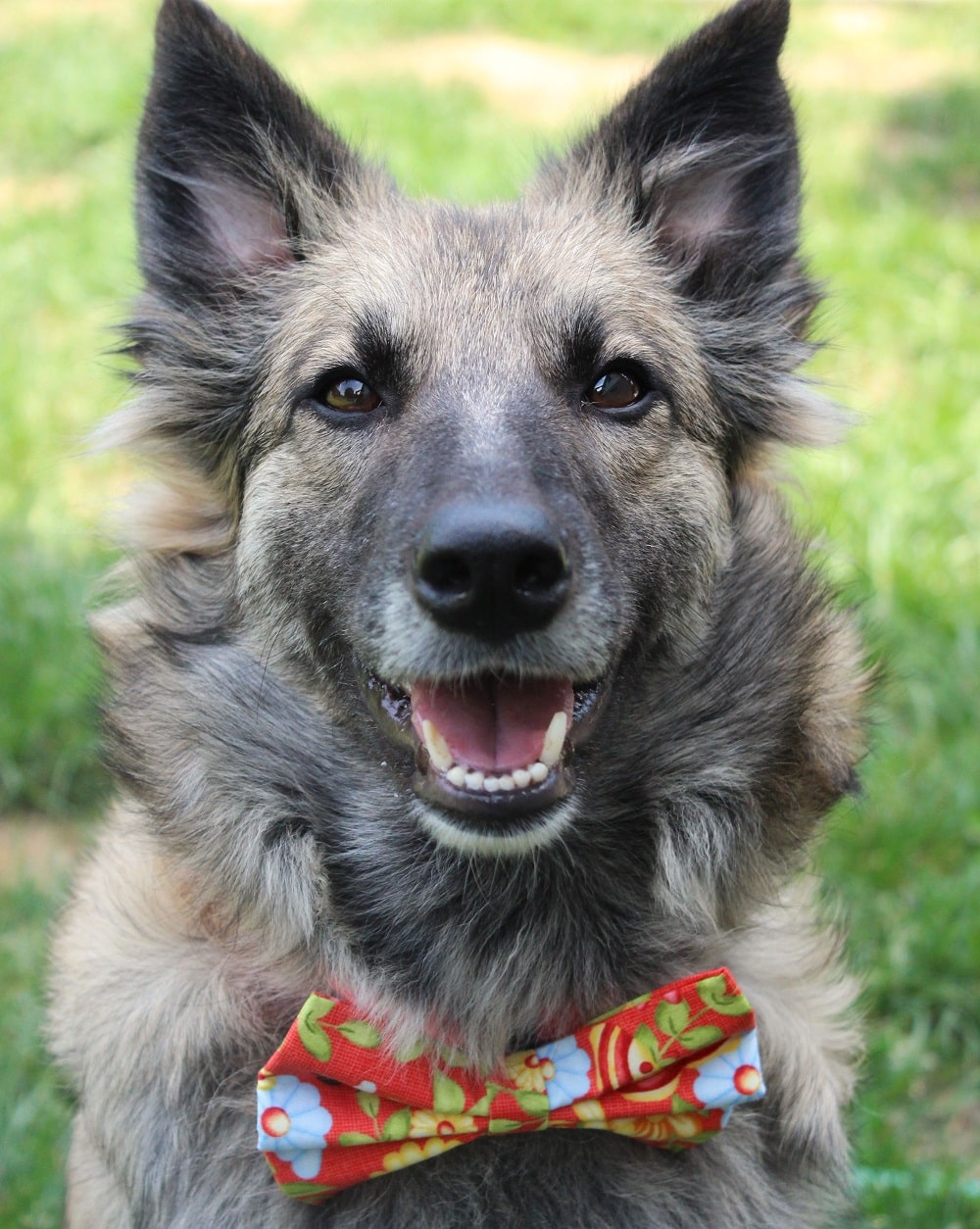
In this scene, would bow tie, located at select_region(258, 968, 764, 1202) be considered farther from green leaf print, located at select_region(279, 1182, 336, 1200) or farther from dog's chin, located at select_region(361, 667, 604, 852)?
dog's chin, located at select_region(361, 667, 604, 852)

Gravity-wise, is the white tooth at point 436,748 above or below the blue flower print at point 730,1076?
above

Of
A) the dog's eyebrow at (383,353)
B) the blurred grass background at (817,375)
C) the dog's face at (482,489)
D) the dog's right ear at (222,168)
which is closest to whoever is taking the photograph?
the dog's face at (482,489)

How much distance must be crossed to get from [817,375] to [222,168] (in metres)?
1.89

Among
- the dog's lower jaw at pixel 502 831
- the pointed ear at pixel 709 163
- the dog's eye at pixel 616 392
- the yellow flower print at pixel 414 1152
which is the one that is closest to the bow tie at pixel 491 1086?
the yellow flower print at pixel 414 1152

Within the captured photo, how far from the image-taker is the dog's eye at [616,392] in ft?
10.0

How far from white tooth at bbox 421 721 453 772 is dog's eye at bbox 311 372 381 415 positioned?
0.75 m

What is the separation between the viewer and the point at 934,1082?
417cm

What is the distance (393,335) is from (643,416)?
577mm

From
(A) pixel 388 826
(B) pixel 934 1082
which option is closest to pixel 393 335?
(A) pixel 388 826

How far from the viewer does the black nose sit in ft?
7.98

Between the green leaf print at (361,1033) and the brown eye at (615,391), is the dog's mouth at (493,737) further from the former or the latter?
the brown eye at (615,391)

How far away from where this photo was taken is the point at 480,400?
287cm

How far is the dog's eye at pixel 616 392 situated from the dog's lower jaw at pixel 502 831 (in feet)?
2.98

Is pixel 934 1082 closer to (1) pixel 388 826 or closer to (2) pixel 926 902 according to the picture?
(2) pixel 926 902
